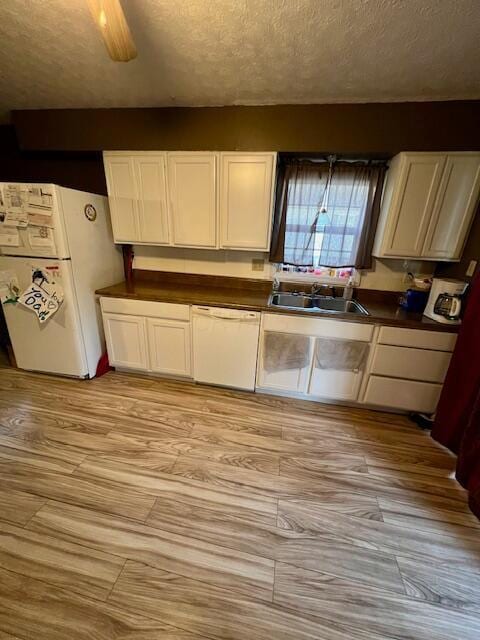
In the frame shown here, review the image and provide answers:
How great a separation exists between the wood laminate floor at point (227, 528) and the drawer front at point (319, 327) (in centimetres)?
72

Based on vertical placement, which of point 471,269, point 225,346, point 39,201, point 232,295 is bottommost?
point 225,346

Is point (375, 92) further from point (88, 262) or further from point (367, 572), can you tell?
point (367, 572)

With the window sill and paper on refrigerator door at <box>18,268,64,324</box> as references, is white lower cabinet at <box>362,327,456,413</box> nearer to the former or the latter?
the window sill

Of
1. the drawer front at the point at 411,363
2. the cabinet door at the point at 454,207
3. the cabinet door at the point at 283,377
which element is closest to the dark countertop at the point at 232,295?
the drawer front at the point at 411,363

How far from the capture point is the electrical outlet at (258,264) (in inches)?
97.0

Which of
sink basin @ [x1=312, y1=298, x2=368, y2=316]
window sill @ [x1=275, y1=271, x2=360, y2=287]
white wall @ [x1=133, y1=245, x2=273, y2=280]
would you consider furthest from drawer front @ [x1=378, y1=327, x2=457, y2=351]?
white wall @ [x1=133, y1=245, x2=273, y2=280]

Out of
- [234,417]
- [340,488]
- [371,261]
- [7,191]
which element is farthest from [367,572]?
[7,191]

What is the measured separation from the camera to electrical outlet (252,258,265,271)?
2.46 meters

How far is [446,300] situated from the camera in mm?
1810

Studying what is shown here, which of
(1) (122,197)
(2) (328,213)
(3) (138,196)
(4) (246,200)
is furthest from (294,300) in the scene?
(1) (122,197)

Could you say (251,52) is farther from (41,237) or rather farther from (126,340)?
(126,340)

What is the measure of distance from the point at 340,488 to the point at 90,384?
2.23 m

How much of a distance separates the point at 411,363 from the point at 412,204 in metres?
1.23

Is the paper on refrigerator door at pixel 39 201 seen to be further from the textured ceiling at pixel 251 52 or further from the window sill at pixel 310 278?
the window sill at pixel 310 278
